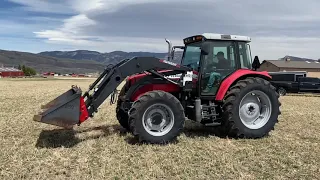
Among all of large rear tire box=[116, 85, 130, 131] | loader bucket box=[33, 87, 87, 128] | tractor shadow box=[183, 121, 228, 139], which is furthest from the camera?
large rear tire box=[116, 85, 130, 131]

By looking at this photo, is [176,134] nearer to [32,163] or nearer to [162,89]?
[162,89]

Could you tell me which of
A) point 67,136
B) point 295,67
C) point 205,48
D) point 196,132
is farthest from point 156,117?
point 295,67

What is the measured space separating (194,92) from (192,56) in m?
0.98

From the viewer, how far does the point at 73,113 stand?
278 inches

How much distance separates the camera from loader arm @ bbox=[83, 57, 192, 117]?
7578mm

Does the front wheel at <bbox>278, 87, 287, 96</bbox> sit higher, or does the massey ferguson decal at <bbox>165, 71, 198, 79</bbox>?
the massey ferguson decal at <bbox>165, 71, 198, 79</bbox>

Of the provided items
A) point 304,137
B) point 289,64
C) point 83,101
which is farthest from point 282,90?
point 289,64

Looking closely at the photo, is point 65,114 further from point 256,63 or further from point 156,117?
point 256,63

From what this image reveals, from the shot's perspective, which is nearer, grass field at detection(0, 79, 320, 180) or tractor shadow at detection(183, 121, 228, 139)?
grass field at detection(0, 79, 320, 180)

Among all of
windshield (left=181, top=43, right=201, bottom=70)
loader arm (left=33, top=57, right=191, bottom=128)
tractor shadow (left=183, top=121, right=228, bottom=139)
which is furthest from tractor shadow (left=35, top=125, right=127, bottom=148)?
windshield (left=181, top=43, right=201, bottom=70)

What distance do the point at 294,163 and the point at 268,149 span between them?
1.01 m

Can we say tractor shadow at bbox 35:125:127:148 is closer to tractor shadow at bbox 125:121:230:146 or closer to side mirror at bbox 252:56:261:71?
tractor shadow at bbox 125:121:230:146

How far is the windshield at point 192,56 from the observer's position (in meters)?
8.44

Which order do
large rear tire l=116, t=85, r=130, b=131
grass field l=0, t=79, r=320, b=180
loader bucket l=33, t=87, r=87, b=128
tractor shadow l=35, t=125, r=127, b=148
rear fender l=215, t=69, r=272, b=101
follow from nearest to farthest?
1. grass field l=0, t=79, r=320, b=180
2. loader bucket l=33, t=87, r=87, b=128
3. tractor shadow l=35, t=125, r=127, b=148
4. rear fender l=215, t=69, r=272, b=101
5. large rear tire l=116, t=85, r=130, b=131
